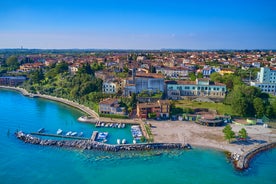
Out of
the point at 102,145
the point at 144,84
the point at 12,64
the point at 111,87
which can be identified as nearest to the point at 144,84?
the point at 144,84

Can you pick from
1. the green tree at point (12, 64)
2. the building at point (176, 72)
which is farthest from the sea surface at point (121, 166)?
the green tree at point (12, 64)

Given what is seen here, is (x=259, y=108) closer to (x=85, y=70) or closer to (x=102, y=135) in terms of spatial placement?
(x=102, y=135)

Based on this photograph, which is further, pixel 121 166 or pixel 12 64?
pixel 12 64

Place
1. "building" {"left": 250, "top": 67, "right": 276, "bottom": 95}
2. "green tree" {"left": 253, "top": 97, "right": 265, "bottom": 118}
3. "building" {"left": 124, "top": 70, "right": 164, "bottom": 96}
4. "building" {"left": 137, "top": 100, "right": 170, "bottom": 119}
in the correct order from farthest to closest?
"building" {"left": 250, "top": 67, "right": 276, "bottom": 95} < "building" {"left": 124, "top": 70, "right": 164, "bottom": 96} < "building" {"left": 137, "top": 100, "right": 170, "bottom": 119} < "green tree" {"left": 253, "top": 97, "right": 265, "bottom": 118}

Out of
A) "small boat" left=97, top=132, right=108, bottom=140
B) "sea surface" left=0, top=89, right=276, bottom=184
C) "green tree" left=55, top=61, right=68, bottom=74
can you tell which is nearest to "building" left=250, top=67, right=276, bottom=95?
"sea surface" left=0, top=89, right=276, bottom=184

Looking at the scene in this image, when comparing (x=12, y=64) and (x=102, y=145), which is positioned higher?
(x=12, y=64)

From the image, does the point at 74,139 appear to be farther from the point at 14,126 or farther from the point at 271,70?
the point at 271,70

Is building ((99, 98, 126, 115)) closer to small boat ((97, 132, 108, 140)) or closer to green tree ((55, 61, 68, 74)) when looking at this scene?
small boat ((97, 132, 108, 140))
